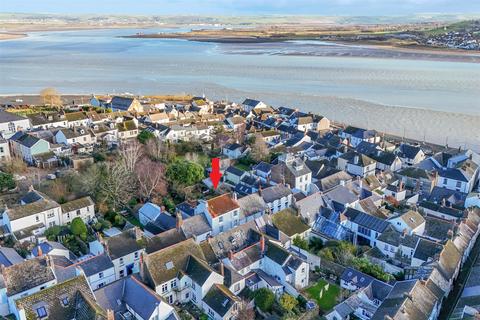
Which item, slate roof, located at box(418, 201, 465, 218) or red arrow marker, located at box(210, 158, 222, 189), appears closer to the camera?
slate roof, located at box(418, 201, 465, 218)

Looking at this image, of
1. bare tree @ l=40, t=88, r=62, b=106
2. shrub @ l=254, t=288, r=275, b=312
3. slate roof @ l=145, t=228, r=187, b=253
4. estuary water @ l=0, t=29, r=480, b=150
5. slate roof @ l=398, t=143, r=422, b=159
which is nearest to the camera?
shrub @ l=254, t=288, r=275, b=312

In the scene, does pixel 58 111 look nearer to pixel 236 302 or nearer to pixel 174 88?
pixel 174 88

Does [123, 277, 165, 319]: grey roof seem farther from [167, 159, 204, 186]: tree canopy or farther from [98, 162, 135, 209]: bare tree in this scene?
[167, 159, 204, 186]: tree canopy

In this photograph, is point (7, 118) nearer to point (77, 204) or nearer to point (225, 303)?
point (77, 204)

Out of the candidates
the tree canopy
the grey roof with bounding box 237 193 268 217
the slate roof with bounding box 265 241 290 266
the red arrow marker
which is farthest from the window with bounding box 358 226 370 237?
the tree canopy

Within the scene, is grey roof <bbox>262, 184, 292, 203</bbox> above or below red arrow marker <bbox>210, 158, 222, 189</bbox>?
above

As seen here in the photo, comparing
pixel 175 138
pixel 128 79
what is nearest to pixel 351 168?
pixel 175 138
